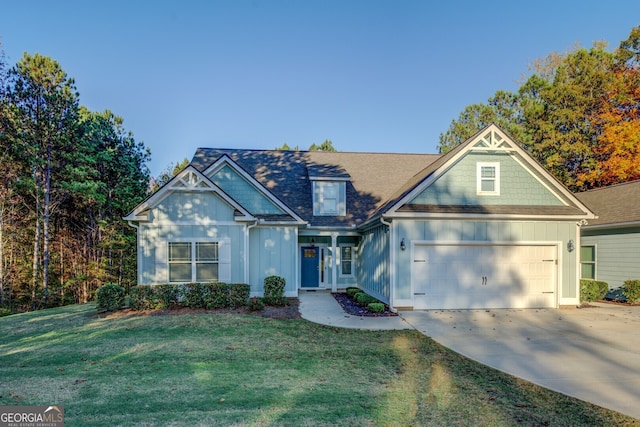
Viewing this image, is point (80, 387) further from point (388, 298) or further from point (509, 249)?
point (509, 249)

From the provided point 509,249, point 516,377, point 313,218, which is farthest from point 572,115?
point 516,377

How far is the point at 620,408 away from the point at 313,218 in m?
12.4

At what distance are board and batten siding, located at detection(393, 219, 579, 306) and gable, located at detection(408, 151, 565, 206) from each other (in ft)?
2.51

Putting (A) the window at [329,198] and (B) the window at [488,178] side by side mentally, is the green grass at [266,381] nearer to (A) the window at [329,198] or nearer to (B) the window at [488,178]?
(B) the window at [488,178]

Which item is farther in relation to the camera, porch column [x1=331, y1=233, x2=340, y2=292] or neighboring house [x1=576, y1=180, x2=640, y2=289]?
porch column [x1=331, y1=233, x2=340, y2=292]

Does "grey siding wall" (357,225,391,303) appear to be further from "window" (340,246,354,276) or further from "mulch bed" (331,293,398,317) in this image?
"mulch bed" (331,293,398,317)

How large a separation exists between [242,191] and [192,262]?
3580 millimetres

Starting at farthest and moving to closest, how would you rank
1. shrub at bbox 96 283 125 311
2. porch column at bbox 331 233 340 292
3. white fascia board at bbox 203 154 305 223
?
porch column at bbox 331 233 340 292, white fascia board at bbox 203 154 305 223, shrub at bbox 96 283 125 311

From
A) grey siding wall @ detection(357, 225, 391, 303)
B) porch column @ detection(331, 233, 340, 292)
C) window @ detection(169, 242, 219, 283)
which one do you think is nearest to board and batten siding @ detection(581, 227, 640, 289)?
grey siding wall @ detection(357, 225, 391, 303)

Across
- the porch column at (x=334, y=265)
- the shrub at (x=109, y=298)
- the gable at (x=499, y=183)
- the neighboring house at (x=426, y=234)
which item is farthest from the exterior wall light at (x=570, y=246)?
the shrub at (x=109, y=298)

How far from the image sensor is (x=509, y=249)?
38.2ft

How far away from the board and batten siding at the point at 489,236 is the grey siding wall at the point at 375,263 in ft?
1.70

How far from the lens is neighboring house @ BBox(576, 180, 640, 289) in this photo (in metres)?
13.1

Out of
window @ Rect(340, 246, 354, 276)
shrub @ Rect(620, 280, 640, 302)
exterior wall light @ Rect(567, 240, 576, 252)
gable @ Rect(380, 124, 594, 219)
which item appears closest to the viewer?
gable @ Rect(380, 124, 594, 219)
